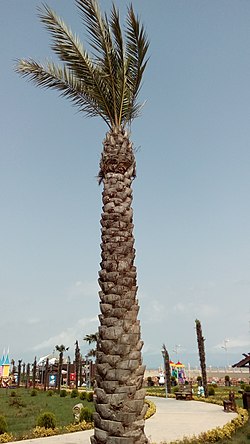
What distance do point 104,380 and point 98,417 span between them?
550mm

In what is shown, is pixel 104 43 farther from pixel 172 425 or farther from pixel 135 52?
pixel 172 425

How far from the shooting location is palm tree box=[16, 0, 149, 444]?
5820mm

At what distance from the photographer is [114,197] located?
728 cm

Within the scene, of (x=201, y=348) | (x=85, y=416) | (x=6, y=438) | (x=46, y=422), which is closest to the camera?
(x=6, y=438)

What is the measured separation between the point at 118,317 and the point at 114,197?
2299mm

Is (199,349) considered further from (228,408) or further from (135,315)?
(135,315)

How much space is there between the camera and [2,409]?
2105 cm

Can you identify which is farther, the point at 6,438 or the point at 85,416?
the point at 85,416

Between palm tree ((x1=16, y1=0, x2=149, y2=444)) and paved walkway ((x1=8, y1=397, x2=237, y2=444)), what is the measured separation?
6769mm

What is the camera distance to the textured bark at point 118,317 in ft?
18.8

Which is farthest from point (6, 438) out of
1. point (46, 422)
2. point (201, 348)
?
point (201, 348)

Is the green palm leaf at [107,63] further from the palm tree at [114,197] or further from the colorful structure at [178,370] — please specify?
the colorful structure at [178,370]

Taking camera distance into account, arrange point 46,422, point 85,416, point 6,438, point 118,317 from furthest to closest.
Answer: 1. point 85,416
2. point 46,422
3. point 6,438
4. point 118,317

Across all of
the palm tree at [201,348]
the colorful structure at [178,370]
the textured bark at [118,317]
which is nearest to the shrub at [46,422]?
the textured bark at [118,317]
